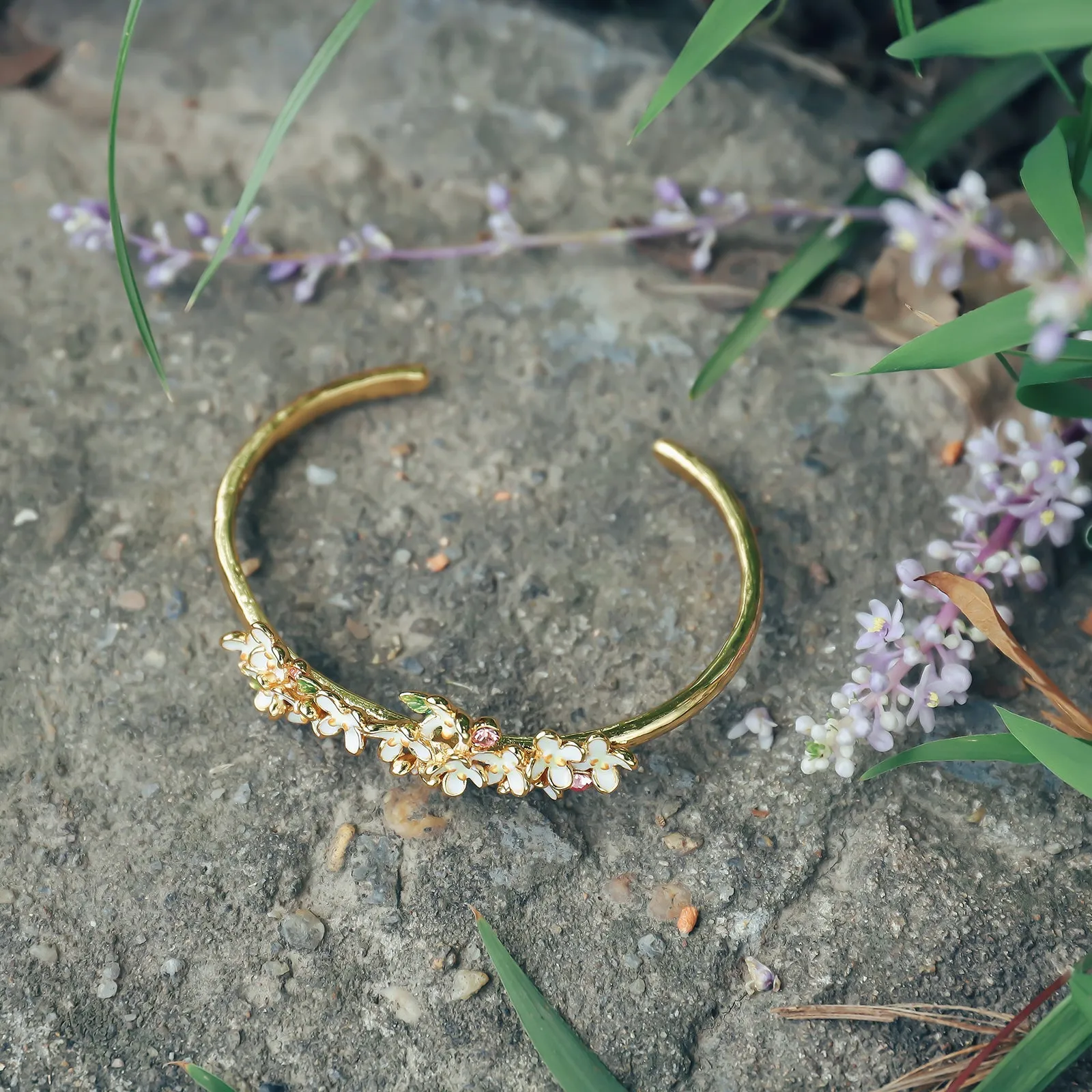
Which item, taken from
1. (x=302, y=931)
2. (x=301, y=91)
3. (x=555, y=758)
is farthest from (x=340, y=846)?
(x=301, y=91)

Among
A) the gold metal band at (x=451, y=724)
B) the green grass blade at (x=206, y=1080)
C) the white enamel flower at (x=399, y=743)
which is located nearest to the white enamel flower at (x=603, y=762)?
the gold metal band at (x=451, y=724)

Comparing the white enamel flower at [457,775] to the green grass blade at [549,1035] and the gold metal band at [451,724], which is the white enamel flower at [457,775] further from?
the green grass blade at [549,1035]

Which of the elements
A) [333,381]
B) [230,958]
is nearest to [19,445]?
[333,381]

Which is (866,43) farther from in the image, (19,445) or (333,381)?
(19,445)

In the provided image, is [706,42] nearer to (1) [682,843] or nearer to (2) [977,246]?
(2) [977,246]

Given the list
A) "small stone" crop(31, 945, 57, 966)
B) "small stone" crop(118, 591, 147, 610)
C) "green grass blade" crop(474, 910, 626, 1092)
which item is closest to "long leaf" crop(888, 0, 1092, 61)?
"green grass blade" crop(474, 910, 626, 1092)

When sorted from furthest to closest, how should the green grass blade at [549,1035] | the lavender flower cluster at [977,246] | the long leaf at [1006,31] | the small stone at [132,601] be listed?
1. the small stone at [132,601]
2. the green grass blade at [549,1035]
3. the long leaf at [1006,31]
4. the lavender flower cluster at [977,246]
